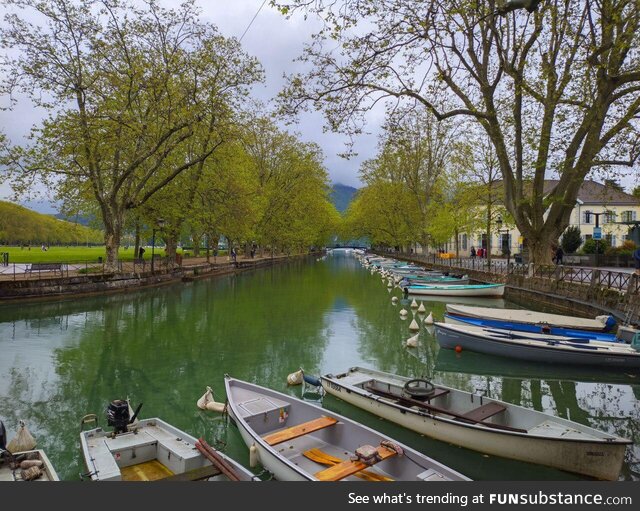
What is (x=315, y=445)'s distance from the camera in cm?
734

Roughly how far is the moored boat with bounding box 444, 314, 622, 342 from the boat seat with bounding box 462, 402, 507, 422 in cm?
871

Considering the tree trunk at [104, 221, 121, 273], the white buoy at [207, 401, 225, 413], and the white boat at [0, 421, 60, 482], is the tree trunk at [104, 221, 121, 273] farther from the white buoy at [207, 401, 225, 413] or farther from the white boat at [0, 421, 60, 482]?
the white boat at [0, 421, 60, 482]

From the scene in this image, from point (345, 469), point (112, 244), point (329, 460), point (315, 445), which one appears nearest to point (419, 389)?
point (315, 445)

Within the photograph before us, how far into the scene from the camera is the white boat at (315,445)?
5.88 m

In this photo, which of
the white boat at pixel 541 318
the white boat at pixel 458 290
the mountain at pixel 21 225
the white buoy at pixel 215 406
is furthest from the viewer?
the mountain at pixel 21 225

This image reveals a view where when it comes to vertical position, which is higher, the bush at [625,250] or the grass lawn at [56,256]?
the bush at [625,250]

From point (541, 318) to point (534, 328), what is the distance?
117cm

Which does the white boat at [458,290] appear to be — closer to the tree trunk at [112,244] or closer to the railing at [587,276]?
the railing at [587,276]

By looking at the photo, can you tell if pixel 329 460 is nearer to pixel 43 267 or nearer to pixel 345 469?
pixel 345 469

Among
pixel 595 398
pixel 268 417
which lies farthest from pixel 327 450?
pixel 595 398

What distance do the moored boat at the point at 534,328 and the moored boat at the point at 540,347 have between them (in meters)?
1.04

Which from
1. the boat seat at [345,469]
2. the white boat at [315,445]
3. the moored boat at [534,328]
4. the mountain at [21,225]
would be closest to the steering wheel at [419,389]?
the white boat at [315,445]

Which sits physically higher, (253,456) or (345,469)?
(345,469)

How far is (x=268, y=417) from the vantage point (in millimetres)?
7898
